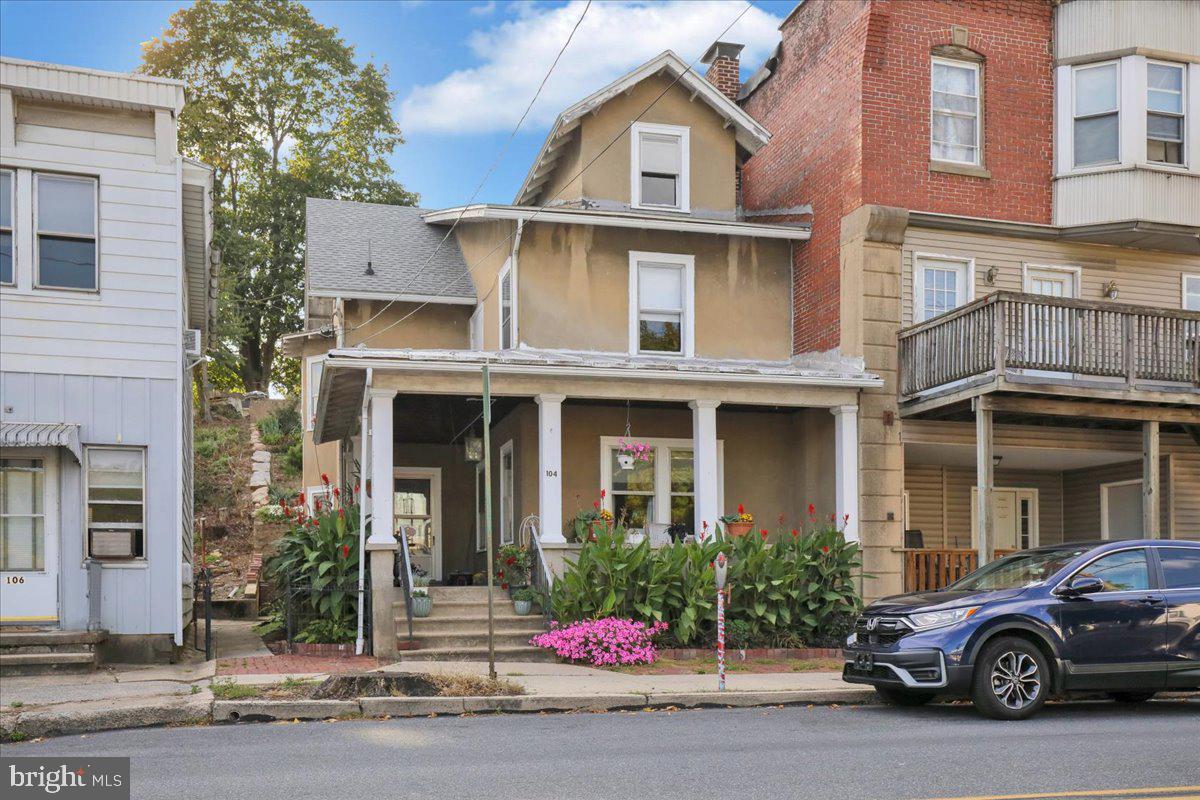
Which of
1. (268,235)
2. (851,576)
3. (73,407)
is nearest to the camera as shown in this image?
(73,407)

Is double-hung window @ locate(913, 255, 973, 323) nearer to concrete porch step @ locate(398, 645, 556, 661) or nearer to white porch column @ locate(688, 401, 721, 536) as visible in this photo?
white porch column @ locate(688, 401, 721, 536)

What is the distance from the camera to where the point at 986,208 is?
19.1 m

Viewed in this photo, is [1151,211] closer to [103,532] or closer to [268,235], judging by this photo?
[103,532]

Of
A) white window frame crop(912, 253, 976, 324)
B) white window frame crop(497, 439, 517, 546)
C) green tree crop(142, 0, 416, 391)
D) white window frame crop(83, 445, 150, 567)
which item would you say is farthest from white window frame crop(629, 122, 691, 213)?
green tree crop(142, 0, 416, 391)

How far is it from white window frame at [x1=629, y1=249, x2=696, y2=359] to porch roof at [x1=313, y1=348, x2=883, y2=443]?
337 mm

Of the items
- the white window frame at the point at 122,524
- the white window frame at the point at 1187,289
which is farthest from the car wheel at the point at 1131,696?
the white window frame at the point at 122,524

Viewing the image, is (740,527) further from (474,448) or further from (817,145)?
(817,145)

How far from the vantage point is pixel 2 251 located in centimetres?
1448

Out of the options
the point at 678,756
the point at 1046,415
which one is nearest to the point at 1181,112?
the point at 1046,415

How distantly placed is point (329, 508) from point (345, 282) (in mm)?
5487

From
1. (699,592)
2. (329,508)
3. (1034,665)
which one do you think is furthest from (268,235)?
(1034,665)

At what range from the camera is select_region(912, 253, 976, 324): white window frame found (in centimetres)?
1873

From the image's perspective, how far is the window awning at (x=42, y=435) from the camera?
1377 cm

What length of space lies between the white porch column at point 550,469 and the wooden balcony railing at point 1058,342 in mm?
5599
